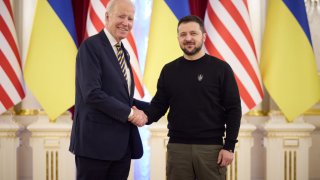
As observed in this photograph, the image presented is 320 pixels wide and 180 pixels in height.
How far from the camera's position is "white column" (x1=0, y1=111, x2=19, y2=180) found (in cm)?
337

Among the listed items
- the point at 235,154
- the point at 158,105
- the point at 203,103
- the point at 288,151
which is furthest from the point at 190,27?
the point at 288,151

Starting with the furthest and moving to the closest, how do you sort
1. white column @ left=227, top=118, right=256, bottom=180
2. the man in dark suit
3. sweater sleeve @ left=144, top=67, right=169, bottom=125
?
1. white column @ left=227, top=118, right=256, bottom=180
2. sweater sleeve @ left=144, top=67, right=169, bottom=125
3. the man in dark suit

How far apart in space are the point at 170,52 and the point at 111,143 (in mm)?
1437

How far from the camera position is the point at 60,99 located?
10.5 feet

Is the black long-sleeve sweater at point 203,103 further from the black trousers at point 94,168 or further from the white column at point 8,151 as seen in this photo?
the white column at point 8,151

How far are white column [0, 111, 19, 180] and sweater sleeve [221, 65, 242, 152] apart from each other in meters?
2.18

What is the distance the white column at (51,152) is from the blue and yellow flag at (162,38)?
3.11ft

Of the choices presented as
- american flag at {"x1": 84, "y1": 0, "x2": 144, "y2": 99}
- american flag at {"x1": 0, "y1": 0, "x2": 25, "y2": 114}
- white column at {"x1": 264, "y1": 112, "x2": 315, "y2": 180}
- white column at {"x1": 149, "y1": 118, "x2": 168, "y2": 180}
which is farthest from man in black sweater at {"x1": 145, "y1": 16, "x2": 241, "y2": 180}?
american flag at {"x1": 0, "y1": 0, "x2": 25, "y2": 114}

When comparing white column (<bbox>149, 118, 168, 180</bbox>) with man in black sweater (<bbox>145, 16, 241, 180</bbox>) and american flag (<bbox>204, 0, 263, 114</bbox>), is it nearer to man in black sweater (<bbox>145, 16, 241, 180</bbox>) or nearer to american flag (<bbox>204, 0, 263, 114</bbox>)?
american flag (<bbox>204, 0, 263, 114</bbox>)

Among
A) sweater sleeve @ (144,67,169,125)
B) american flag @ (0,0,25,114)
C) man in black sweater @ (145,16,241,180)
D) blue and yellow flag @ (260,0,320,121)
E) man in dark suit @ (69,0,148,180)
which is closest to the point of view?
man in dark suit @ (69,0,148,180)

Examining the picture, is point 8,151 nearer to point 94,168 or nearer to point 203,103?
point 94,168

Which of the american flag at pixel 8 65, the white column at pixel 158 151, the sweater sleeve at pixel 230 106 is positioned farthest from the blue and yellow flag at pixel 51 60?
the sweater sleeve at pixel 230 106

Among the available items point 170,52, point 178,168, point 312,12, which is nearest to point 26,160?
point 170,52

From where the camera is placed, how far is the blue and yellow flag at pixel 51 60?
126 inches
